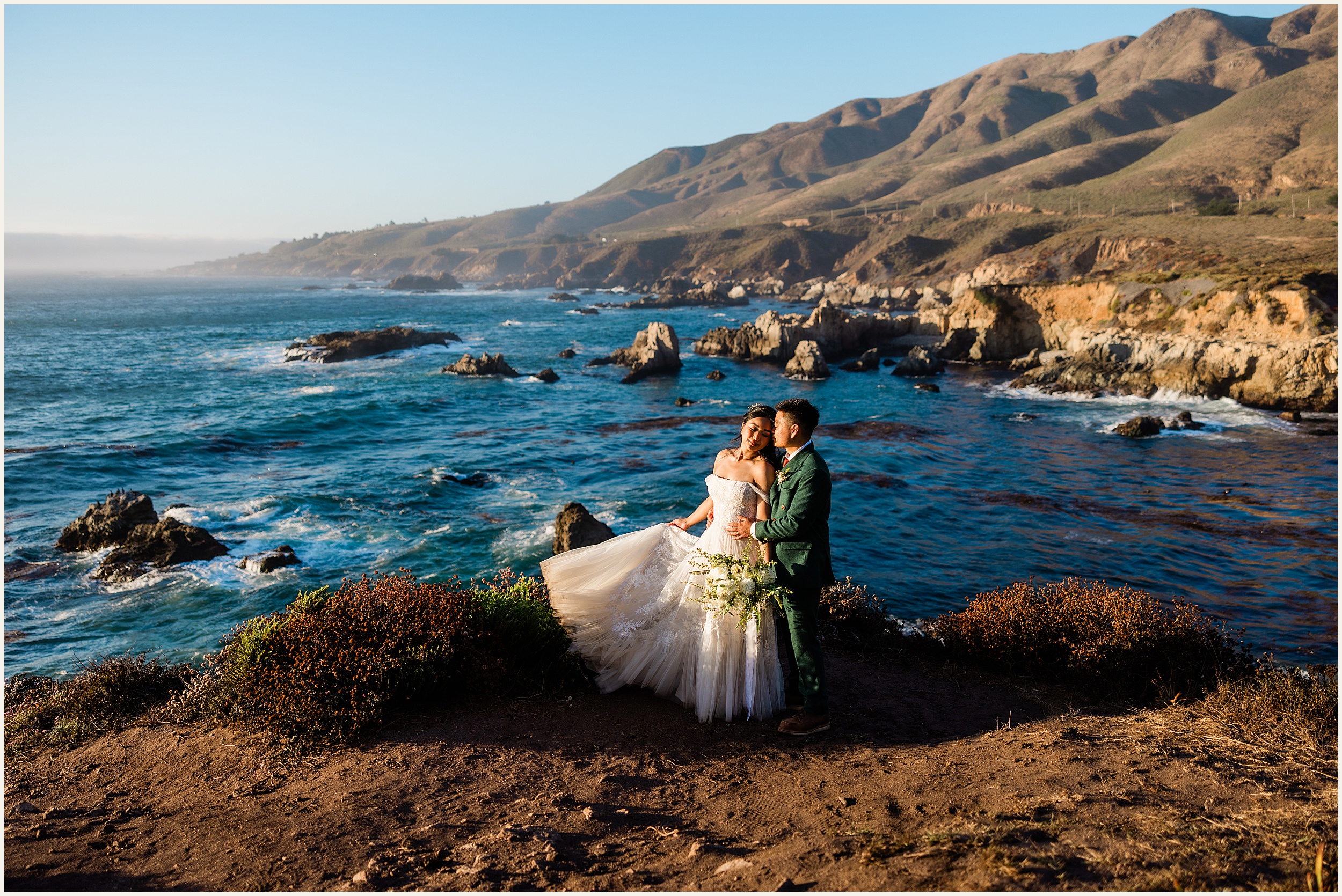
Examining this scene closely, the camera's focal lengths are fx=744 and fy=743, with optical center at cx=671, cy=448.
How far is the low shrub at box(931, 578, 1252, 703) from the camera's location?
7340mm

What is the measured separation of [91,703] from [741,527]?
21.5 feet

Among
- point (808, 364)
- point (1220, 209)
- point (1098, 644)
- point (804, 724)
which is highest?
point (1220, 209)

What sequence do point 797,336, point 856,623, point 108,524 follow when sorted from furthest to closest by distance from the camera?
point 797,336 < point 108,524 < point 856,623

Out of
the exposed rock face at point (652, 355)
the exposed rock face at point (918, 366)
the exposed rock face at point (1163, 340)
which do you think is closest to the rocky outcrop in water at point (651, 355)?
the exposed rock face at point (652, 355)

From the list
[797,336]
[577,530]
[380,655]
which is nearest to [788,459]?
[380,655]

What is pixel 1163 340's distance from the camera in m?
34.6

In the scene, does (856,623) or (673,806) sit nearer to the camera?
(673,806)

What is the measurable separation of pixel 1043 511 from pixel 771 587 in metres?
15.2

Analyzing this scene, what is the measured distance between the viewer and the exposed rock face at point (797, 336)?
155 ft

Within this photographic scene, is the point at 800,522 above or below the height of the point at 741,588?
above

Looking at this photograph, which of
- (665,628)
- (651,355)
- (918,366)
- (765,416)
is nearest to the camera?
(765,416)

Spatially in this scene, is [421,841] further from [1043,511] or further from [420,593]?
[1043,511]

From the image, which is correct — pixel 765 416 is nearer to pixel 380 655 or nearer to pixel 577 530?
pixel 380 655

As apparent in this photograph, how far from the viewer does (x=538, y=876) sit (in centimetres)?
422
